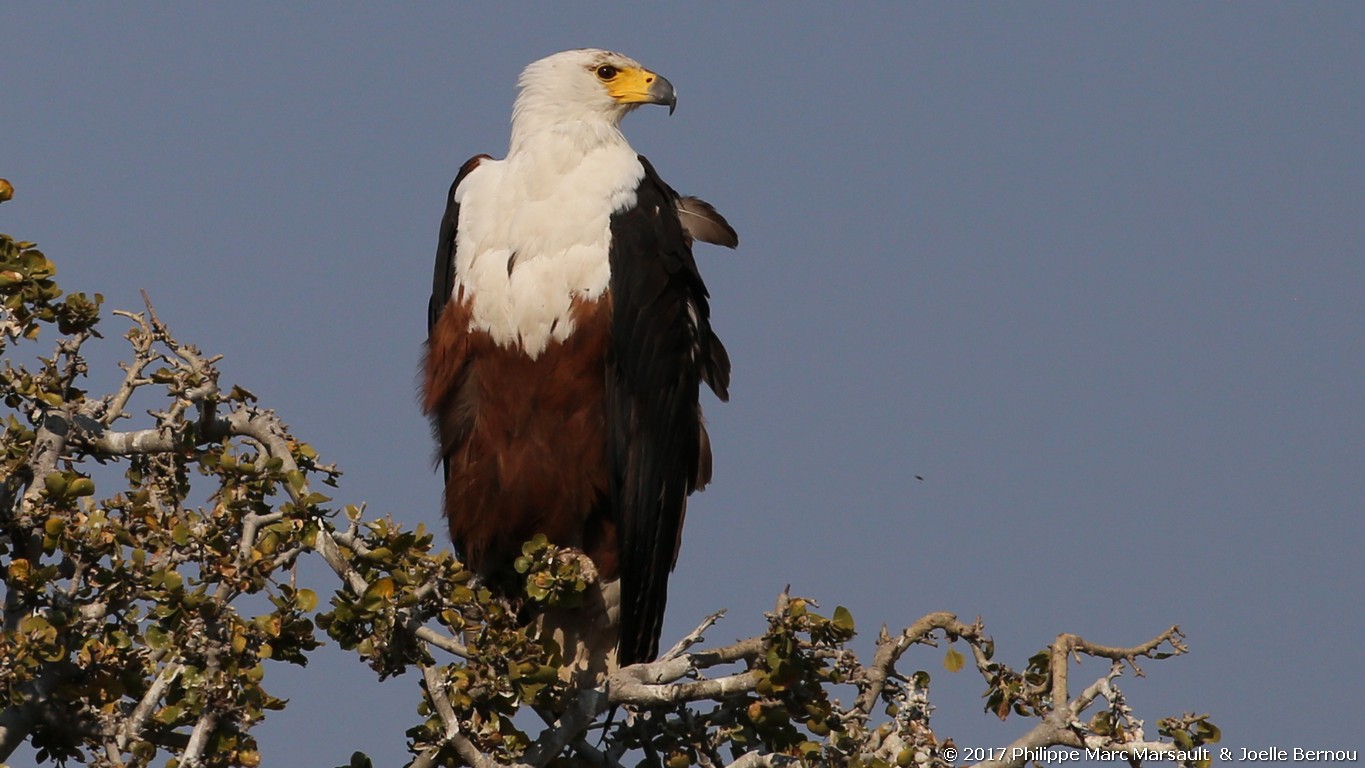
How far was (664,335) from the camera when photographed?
6105 millimetres

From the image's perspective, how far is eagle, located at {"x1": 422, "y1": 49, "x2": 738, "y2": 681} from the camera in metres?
5.89

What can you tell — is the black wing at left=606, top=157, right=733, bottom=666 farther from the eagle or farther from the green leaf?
the green leaf

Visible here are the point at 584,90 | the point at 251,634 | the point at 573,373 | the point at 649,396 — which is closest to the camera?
the point at 251,634

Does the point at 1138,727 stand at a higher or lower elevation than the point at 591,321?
lower

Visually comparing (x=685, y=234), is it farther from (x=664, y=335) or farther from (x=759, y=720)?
(x=759, y=720)

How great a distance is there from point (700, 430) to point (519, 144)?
3.93 ft

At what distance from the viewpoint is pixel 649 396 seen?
20.0ft

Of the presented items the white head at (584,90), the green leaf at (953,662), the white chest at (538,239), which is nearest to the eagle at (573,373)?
the white chest at (538,239)

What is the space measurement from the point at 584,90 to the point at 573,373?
1.28 metres

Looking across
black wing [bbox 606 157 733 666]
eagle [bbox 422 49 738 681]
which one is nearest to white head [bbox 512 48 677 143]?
eagle [bbox 422 49 738 681]

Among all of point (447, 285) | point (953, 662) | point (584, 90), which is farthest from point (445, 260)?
point (953, 662)

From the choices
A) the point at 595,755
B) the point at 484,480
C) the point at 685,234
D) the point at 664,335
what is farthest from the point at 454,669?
the point at 685,234

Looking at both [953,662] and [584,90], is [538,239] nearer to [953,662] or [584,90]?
[584,90]

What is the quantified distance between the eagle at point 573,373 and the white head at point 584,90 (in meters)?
0.16
